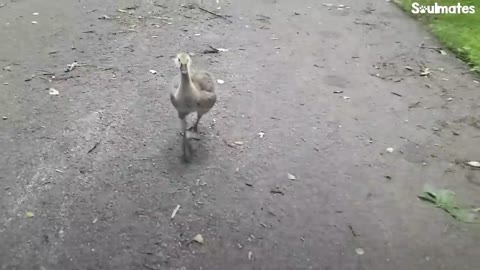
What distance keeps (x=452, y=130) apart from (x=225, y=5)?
3475 mm

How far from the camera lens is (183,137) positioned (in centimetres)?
347

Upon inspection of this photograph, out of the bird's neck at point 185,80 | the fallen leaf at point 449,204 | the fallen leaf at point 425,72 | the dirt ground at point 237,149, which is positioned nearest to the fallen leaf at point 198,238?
the dirt ground at point 237,149

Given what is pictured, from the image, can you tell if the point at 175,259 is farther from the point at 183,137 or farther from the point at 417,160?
the point at 417,160

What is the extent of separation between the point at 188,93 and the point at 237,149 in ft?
1.87

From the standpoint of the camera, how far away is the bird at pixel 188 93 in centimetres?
324

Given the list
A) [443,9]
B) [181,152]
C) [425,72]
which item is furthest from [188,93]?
[443,9]

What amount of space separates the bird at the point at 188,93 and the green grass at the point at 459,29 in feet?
8.93

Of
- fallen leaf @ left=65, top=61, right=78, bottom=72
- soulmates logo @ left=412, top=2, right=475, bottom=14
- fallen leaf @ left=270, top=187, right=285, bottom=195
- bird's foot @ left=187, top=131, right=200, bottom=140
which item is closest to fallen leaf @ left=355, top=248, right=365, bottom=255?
fallen leaf @ left=270, top=187, right=285, bottom=195

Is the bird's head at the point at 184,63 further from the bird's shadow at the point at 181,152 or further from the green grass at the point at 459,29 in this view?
the green grass at the point at 459,29

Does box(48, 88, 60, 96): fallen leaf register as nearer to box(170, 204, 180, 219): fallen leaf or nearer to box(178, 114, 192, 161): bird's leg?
box(178, 114, 192, 161): bird's leg

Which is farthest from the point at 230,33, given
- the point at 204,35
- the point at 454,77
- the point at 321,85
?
the point at 454,77

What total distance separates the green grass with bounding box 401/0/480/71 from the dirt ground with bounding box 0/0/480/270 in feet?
0.56

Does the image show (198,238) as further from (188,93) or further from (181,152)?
(188,93)

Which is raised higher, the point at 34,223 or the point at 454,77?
the point at 454,77
